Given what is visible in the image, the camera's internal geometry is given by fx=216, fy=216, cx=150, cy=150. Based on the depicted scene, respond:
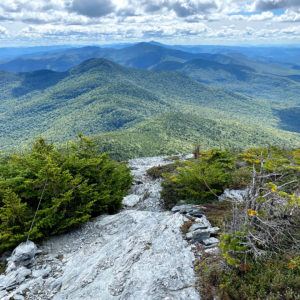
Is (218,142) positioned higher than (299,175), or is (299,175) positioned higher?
(299,175)

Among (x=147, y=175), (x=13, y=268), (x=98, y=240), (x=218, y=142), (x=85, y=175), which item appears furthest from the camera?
(x=218, y=142)

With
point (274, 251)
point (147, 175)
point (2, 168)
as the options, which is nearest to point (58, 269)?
point (2, 168)

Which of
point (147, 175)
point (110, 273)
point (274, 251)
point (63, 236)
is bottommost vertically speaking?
point (147, 175)

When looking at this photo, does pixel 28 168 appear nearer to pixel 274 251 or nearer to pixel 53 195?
pixel 53 195

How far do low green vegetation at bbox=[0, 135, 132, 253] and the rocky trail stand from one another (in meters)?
0.98

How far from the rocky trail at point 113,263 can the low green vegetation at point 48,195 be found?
3.20 feet

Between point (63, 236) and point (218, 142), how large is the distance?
174m

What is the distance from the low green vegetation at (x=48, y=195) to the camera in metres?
Result: 11.5

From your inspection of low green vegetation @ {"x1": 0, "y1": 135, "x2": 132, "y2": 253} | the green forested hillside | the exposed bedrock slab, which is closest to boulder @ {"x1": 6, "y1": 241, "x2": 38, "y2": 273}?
low green vegetation @ {"x1": 0, "y1": 135, "x2": 132, "y2": 253}

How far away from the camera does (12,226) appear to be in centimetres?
1166

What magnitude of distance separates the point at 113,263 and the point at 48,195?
621 centimetres

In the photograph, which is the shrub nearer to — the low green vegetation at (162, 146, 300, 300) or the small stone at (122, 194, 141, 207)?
the small stone at (122, 194, 141, 207)

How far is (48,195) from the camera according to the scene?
13164 mm

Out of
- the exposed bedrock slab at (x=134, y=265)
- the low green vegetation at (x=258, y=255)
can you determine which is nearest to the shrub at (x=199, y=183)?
the exposed bedrock slab at (x=134, y=265)
